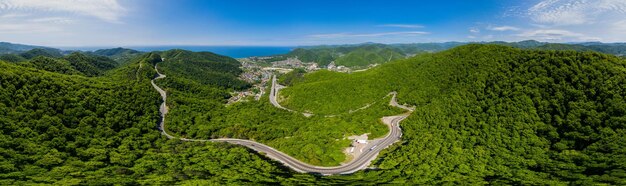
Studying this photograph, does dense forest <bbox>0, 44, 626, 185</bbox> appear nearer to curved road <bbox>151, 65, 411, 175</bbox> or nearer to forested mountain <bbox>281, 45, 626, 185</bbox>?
forested mountain <bbox>281, 45, 626, 185</bbox>

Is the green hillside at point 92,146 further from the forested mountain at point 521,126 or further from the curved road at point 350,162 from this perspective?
the forested mountain at point 521,126

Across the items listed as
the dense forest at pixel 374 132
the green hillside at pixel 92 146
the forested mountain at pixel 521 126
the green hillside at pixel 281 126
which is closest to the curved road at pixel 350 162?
the green hillside at pixel 281 126

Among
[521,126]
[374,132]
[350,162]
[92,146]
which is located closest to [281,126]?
[374,132]

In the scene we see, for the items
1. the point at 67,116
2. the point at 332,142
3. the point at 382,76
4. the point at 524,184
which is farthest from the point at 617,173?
the point at 67,116

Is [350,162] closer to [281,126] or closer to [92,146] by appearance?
[281,126]

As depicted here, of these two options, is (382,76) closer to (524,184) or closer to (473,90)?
(473,90)
